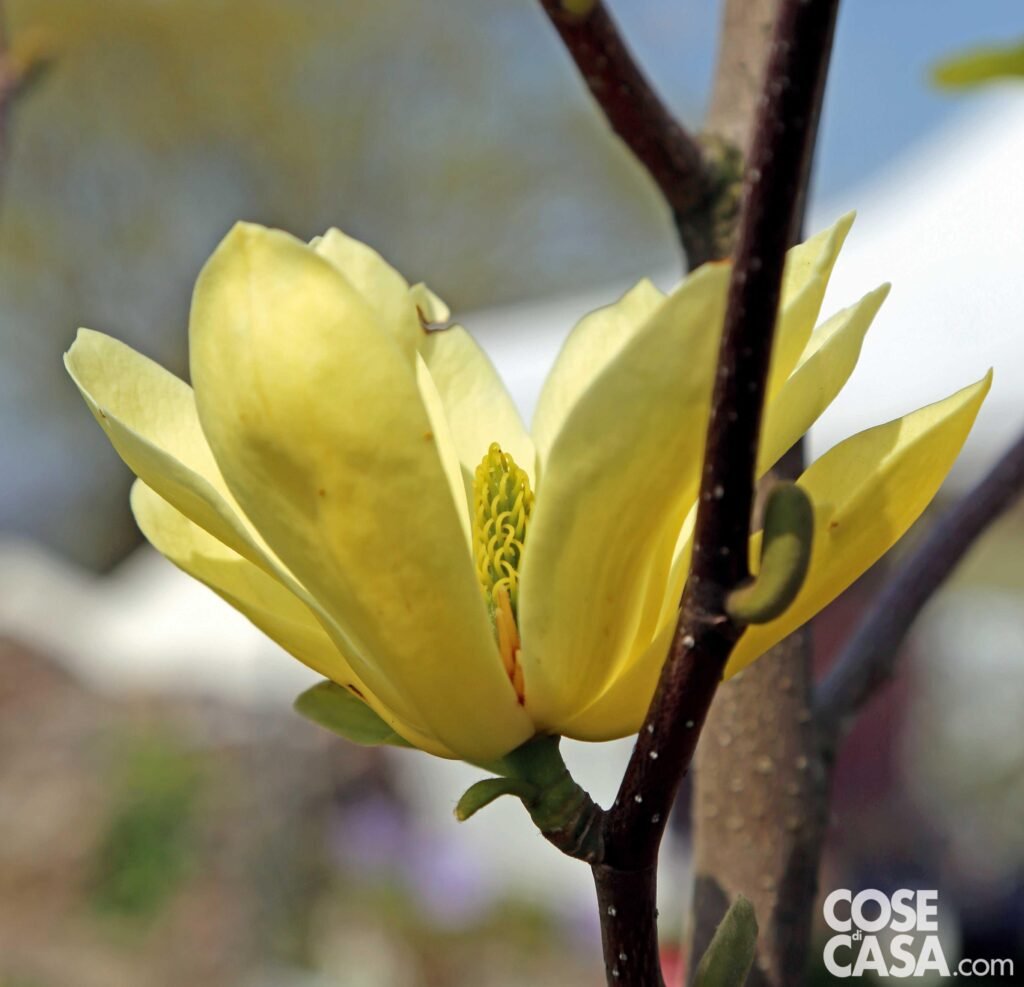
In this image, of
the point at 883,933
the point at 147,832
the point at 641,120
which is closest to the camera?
the point at 641,120

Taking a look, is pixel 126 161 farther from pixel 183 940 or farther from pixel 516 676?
pixel 516 676

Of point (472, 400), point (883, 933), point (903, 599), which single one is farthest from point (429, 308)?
point (883, 933)

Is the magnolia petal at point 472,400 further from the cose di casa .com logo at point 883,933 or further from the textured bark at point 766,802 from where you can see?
the cose di casa .com logo at point 883,933

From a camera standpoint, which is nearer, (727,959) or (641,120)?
(727,959)

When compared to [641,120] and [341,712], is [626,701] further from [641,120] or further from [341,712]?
[641,120]

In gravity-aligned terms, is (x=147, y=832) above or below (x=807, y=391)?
above

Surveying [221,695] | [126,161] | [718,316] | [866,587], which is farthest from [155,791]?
[126,161]

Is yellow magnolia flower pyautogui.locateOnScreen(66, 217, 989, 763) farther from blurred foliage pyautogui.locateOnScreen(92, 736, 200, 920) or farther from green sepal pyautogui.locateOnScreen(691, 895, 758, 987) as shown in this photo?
blurred foliage pyautogui.locateOnScreen(92, 736, 200, 920)

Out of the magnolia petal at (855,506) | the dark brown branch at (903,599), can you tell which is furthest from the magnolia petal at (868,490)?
the dark brown branch at (903,599)
